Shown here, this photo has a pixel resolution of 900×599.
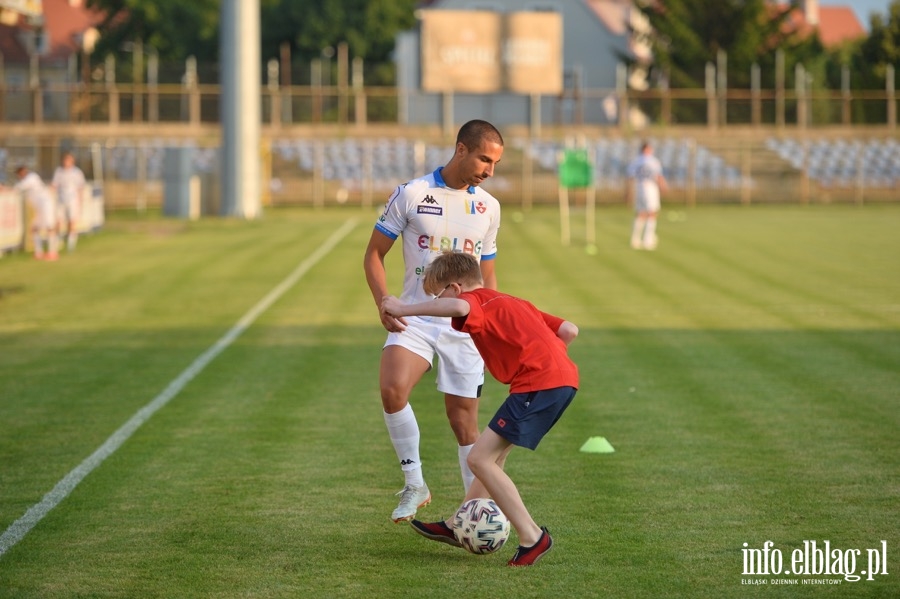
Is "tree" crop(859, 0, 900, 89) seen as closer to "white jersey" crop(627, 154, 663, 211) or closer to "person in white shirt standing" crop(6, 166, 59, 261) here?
"white jersey" crop(627, 154, 663, 211)

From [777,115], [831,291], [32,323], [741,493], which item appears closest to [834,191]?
[777,115]

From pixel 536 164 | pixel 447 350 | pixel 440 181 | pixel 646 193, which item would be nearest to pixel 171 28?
pixel 536 164

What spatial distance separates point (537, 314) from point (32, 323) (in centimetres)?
1352

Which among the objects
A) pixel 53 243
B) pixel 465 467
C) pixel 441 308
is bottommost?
pixel 465 467

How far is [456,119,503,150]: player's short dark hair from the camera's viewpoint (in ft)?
25.2

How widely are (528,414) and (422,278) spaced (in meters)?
1.44

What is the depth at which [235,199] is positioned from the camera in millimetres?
44750

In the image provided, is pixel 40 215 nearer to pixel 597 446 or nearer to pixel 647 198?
pixel 647 198

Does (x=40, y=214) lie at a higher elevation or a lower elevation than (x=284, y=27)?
lower

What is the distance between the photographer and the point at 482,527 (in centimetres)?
712

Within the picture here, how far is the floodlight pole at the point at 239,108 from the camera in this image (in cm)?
4406

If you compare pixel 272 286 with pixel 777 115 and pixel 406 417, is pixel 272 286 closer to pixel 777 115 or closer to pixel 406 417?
pixel 406 417

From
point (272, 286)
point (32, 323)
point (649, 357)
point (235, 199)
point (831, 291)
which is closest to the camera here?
point (649, 357)

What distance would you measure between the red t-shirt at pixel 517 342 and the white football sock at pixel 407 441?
1.16m
